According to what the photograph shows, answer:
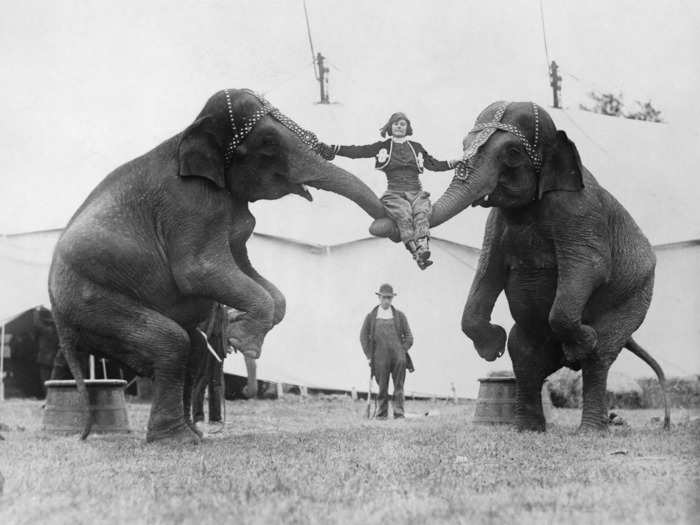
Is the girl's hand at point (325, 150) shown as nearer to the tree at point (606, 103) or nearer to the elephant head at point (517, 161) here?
the elephant head at point (517, 161)

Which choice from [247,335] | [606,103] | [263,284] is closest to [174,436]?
[247,335]

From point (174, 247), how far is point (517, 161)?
2575 mm

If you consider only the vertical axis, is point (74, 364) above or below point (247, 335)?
below

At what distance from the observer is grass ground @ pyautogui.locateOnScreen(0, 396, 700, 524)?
390 centimetres

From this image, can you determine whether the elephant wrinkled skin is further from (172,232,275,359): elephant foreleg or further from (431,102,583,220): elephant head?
(172,232,275,359): elephant foreleg

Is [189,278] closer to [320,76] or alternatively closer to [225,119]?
[225,119]

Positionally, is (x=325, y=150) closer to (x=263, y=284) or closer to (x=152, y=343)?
(x=263, y=284)

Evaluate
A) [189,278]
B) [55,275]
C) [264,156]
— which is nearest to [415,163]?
[264,156]

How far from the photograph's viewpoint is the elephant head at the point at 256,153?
7016mm

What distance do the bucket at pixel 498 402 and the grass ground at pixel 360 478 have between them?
1178 mm

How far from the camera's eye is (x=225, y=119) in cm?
709

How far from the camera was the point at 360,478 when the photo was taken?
4.89 metres

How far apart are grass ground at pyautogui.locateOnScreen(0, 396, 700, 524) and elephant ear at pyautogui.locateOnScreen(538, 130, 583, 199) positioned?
1.81m

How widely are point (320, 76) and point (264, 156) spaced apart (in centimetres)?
929
